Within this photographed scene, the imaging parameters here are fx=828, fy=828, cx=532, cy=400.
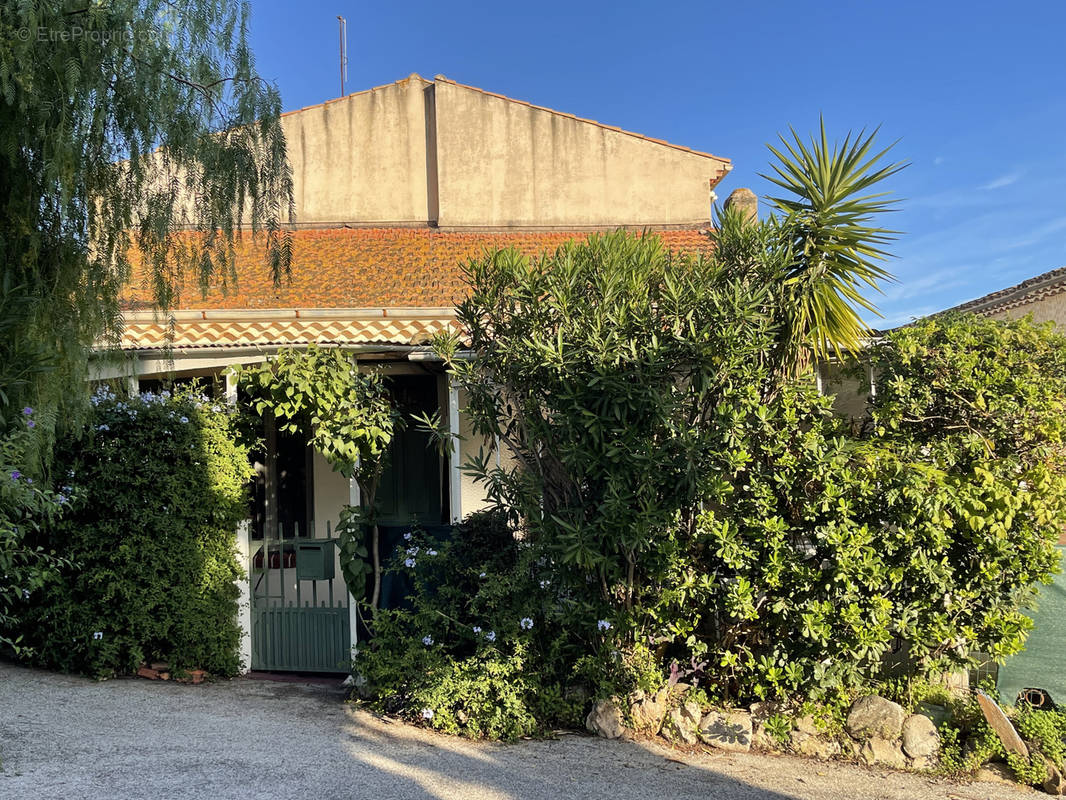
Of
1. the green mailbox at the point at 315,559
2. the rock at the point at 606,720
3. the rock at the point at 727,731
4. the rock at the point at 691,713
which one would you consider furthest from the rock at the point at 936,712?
the green mailbox at the point at 315,559

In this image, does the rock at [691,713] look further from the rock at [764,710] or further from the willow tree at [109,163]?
the willow tree at [109,163]

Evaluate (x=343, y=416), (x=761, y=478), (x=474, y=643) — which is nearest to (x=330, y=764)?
(x=474, y=643)

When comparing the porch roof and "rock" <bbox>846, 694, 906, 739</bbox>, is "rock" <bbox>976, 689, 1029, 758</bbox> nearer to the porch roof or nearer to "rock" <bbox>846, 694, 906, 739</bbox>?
"rock" <bbox>846, 694, 906, 739</bbox>

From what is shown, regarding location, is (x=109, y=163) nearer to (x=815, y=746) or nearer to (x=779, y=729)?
(x=779, y=729)

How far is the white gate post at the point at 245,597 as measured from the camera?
719 centimetres

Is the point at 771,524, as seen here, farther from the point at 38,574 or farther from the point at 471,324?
the point at 38,574

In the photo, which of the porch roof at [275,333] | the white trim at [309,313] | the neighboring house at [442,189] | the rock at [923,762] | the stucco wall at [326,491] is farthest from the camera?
the neighboring house at [442,189]

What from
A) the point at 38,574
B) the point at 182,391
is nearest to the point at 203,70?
the point at 182,391

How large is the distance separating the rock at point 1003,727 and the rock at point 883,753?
0.62 metres

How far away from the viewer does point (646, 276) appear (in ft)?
19.4

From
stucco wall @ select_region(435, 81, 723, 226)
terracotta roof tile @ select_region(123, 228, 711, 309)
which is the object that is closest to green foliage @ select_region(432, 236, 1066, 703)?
terracotta roof tile @ select_region(123, 228, 711, 309)

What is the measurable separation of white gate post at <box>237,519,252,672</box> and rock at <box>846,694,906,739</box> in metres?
4.91

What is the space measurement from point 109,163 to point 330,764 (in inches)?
155

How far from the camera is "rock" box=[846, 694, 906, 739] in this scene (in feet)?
18.1
